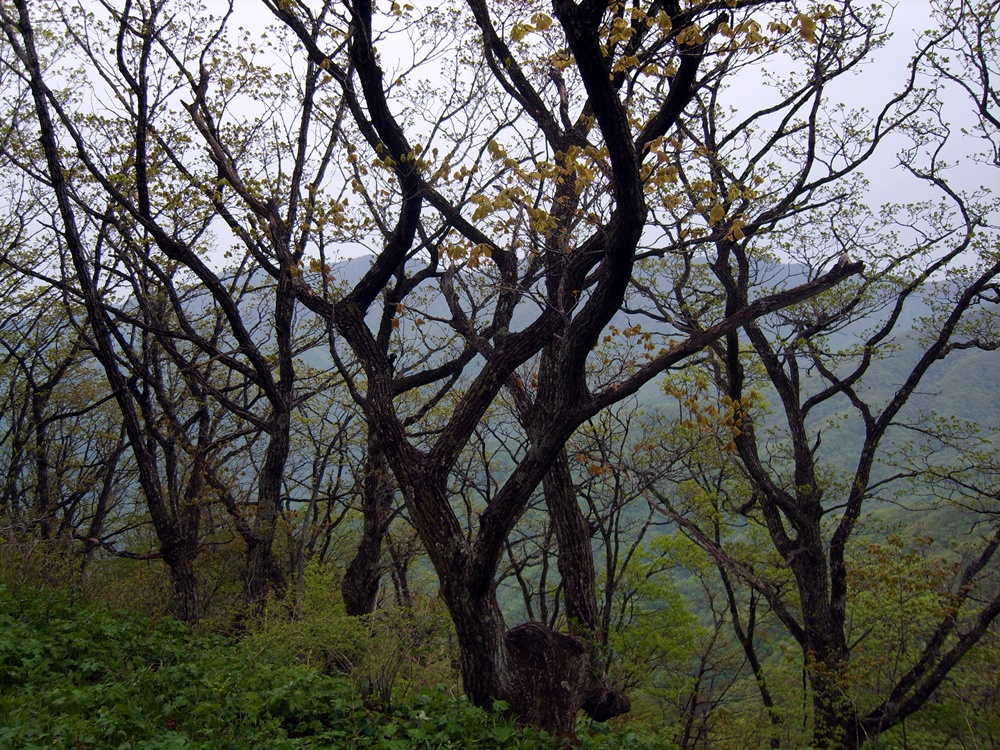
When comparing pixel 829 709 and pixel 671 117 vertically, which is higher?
pixel 671 117

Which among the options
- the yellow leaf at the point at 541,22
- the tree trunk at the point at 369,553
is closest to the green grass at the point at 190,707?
the tree trunk at the point at 369,553

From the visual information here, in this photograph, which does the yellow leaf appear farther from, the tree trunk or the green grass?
the tree trunk

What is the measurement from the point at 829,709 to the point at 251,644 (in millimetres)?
7323

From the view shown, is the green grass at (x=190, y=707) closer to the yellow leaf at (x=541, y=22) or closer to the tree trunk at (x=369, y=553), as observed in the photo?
the tree trunk at (x=369, y=553)

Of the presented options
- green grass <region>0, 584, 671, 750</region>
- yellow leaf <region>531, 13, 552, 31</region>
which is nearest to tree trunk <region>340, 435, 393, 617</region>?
green grass <region>0, 584, 671, 750</region>

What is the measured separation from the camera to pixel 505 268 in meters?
6.32

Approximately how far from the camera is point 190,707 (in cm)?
413

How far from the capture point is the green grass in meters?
3.49

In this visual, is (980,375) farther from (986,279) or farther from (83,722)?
(83,722)

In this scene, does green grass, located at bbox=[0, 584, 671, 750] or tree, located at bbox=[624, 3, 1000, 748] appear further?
tree, located at bbox=[624, 3, 1000, 748]

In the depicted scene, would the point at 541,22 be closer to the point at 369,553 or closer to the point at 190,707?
the point at 190,707

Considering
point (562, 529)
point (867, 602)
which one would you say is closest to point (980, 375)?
point (867, 602)

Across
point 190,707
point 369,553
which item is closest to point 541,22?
point 190,707

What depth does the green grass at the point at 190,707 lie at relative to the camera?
3.49m
